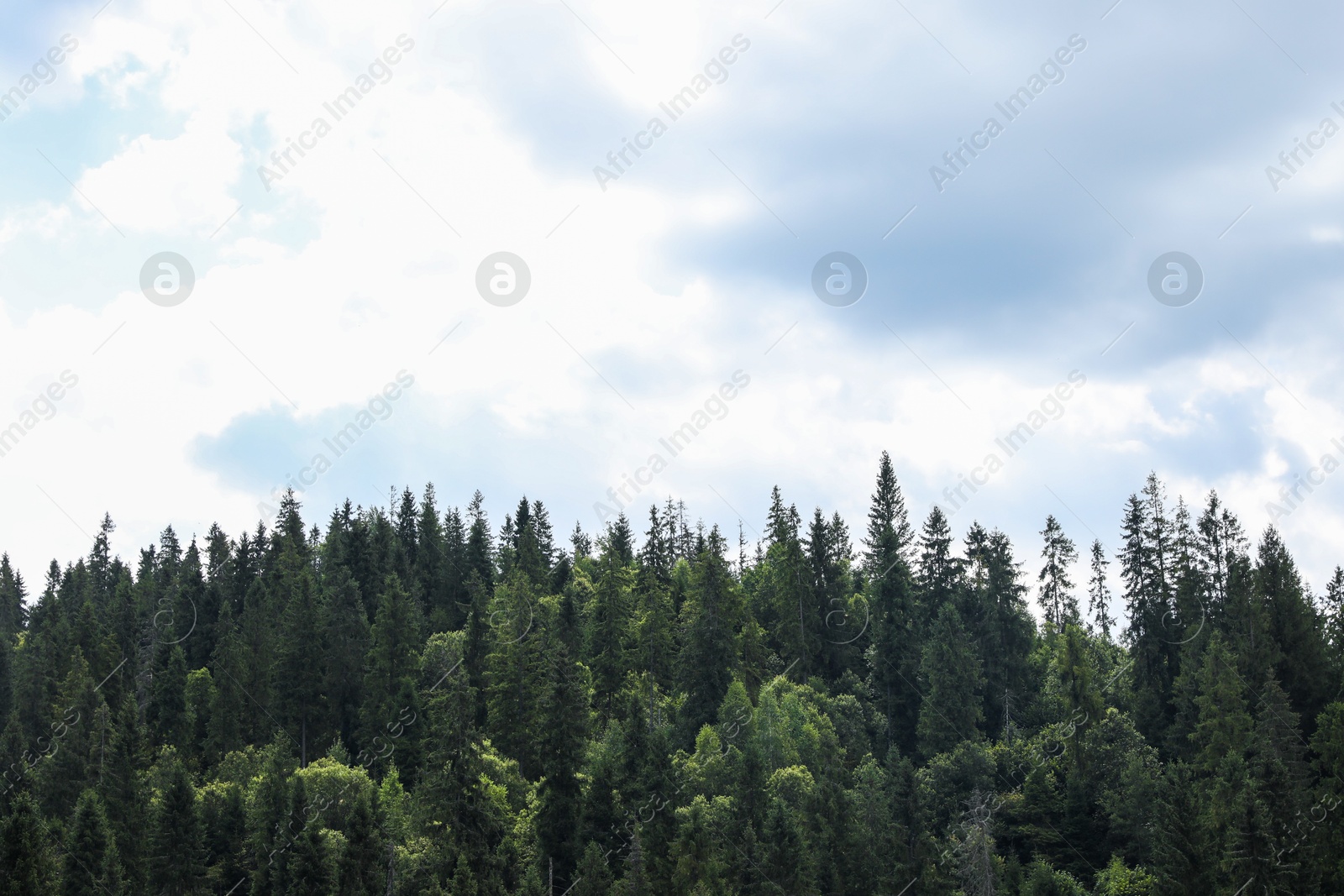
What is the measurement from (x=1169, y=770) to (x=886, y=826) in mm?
18674

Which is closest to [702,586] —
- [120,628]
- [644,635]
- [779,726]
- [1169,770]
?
[644,635]

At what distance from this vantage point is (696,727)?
8062 centimetres

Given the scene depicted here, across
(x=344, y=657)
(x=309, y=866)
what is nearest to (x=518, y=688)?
(x=309, y=866)

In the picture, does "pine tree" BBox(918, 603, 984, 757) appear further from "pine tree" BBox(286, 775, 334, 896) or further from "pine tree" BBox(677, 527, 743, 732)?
"pine tree" BBox(286, 775, 334, 896)

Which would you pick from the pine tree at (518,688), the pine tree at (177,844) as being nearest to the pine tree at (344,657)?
the pine tree at (518,688)

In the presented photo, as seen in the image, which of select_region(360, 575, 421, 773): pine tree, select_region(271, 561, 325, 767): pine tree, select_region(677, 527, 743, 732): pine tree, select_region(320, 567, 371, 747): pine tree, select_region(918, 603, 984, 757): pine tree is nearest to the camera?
select_region(677, 527, 743, 732): pine tree

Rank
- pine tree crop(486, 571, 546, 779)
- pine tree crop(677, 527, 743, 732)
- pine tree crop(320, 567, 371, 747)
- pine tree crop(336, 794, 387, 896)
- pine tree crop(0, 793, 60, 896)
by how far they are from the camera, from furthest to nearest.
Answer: pine tree crop(320, 567, 371, 747) → pine tree crop(677, 527, 743, 732) → pine tree crop(486, 571, 546, 779) → pine tree crop(336, 794, 387, 896) → pine tree crop(0, 793, 60, 896)

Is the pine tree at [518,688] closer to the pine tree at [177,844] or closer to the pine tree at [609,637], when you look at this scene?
the pine tree at [609,637]

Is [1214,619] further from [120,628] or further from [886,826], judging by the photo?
[120,628]

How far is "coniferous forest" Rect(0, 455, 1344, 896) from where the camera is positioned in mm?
58500

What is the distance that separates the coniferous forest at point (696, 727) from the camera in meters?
58.5

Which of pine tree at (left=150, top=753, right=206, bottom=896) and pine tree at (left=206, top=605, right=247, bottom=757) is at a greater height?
pine tree at (left=206, top=605, right=247, bottom=757)

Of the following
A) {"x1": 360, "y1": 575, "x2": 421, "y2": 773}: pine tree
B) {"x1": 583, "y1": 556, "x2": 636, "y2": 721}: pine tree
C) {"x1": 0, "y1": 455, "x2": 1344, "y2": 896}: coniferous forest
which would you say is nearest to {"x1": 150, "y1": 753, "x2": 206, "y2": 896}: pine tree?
{"x1": 0, "y1": 455, "x2": 1344, "y2": 896}: coniferous forest

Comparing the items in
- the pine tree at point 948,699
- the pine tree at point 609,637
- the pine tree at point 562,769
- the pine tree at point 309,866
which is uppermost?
the pine tree at point 609,637
